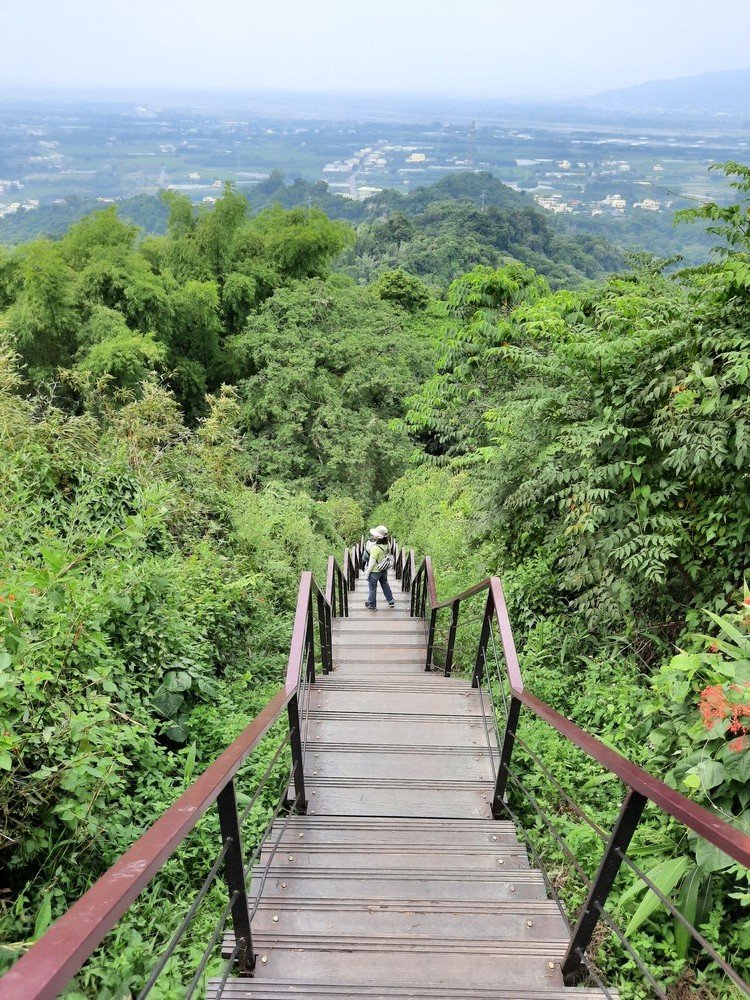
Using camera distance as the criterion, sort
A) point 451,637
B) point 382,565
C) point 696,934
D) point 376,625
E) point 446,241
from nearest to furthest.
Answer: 1. point 696,934
2. point 451,637
3. point 376,625
4. point 382,565
5. point 446,241

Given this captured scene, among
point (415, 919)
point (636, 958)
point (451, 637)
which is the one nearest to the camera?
point (636, 958)

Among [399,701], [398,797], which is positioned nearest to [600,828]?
[398,797]

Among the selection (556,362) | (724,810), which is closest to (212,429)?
(556,362)

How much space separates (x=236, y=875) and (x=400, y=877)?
94 centimetres

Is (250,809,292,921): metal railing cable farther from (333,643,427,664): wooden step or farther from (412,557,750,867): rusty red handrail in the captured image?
(333,643,427,664): wooden step

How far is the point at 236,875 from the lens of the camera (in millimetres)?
1944

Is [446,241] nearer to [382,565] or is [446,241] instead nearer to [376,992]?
[382,565]

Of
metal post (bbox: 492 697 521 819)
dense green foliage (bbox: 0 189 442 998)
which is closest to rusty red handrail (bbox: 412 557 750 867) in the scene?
metal post (bbox: 492 697 521 819)

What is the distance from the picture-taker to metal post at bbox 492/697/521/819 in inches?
117

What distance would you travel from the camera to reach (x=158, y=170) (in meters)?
116

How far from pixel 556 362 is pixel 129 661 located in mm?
4369

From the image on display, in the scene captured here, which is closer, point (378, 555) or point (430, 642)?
point (430, 642)

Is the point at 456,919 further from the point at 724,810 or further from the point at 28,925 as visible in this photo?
the point at 28,925

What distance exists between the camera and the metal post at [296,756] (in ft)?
9.59
